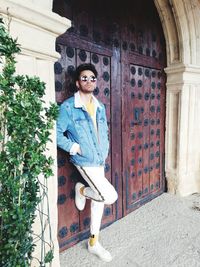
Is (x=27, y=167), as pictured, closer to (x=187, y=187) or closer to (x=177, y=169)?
(x=177, y=169)

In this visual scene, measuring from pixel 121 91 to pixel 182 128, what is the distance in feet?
4.00

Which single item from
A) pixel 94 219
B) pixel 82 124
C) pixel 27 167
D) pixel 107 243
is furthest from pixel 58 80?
pixel 107 243

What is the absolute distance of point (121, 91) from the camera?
8.90 feet

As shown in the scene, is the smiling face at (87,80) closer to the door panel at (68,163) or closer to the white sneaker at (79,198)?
the door panel at (68,163)

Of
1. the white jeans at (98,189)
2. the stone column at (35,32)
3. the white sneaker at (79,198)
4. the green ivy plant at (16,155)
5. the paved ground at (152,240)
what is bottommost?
the paved ground at (152,240)

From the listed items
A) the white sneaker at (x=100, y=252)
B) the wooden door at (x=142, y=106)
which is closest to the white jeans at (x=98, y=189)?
the white sneaker at (x=100, y=252)

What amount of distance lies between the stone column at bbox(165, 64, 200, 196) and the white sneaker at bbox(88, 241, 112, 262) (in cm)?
178

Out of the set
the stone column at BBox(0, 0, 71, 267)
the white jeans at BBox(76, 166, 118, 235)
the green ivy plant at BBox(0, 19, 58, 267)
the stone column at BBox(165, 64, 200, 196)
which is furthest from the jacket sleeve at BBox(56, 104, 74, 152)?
the stone column at BBox(165, 64, 200, 196)

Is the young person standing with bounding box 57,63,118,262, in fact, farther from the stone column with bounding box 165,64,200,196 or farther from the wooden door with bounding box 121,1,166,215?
the stone column with bounding box 165,64,200,196

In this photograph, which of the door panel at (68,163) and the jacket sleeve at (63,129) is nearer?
the jacket sleeve at (63,129)

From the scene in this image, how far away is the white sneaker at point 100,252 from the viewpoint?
6.70 feet

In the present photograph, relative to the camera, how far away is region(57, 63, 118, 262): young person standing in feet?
6.33

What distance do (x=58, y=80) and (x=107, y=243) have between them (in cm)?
168

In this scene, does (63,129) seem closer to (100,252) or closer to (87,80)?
(87,80)
